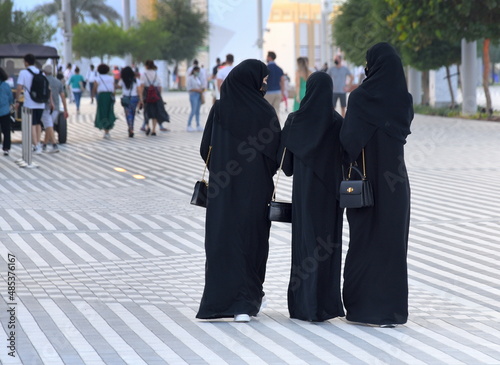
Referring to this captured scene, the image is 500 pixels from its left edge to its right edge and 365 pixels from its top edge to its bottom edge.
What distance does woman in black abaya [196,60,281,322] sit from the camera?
656cm

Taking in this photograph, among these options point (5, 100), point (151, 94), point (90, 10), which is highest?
point (90, 10)

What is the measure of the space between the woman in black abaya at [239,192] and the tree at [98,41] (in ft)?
176

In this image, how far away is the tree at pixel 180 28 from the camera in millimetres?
70250

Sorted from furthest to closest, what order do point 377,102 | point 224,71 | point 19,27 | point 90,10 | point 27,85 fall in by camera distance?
point 90,10 → point 19,27 → point 224,71 → point 27,85 → point 377,102

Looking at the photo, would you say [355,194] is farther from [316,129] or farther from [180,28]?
[180,28]

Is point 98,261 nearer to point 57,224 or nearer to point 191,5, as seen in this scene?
point 57,224

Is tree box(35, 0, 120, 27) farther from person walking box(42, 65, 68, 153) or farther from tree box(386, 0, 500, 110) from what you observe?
person walking box(42, 65, 68, 153)

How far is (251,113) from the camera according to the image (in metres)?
6.57

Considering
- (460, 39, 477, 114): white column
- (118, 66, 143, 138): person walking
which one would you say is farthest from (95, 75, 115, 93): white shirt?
(460, 39, 477, 114): white column

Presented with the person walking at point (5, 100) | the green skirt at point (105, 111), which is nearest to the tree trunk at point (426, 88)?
the green skirt at point (105, 111)

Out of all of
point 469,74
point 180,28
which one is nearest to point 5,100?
point 469,74

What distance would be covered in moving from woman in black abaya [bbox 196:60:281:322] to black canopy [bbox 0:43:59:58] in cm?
1525

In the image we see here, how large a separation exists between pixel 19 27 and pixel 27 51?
16.2m

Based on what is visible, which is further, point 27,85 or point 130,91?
point 130,91
